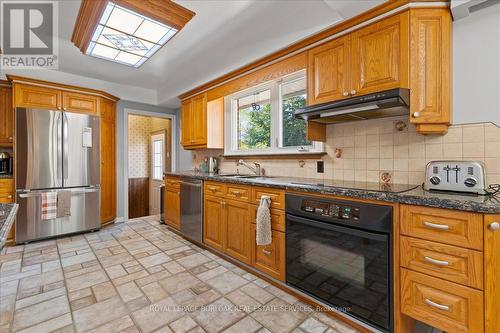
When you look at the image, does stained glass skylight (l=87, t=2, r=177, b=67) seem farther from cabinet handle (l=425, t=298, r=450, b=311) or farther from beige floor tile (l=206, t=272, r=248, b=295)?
cabinet handle (l=425, t=298, r=450, b=311)

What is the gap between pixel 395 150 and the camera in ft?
6.51

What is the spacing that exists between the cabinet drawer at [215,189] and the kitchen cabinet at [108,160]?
221 cm

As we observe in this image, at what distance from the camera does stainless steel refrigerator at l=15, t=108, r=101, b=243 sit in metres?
3.21

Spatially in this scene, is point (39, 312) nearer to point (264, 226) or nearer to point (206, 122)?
point (264, 226)

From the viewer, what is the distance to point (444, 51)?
1.64m

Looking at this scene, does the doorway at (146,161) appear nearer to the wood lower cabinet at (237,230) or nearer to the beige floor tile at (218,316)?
the wood lower cabinet at (237,230)

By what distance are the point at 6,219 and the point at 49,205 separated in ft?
9.39

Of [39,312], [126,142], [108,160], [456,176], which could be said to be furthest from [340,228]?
[126,142]

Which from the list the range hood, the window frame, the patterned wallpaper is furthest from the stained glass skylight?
the patterned wallpaper

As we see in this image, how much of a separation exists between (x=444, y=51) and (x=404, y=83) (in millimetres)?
327

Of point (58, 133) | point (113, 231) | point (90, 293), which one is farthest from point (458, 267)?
point (58, 133)

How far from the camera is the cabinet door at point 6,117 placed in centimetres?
339

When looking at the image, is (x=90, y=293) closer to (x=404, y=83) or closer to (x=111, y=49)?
(x=111, y=49)

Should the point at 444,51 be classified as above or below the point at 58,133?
above
